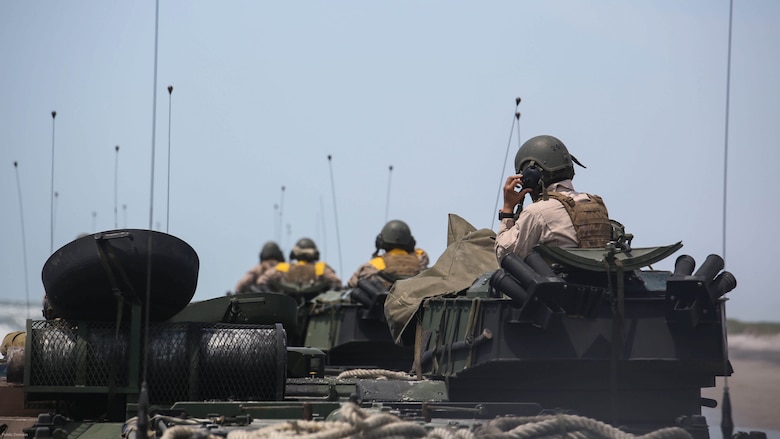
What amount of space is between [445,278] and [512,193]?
2.09 metres

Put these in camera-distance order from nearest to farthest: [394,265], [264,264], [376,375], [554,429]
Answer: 1. [554,429]
2. [376,375]
3. [394,265]
4. [264,264]

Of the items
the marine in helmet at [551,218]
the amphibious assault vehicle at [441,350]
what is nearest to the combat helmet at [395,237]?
the amphibious assault vehicle at [441,350]

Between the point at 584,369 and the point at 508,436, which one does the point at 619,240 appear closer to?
the point at 584,369

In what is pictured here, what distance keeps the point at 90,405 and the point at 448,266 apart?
11.4 ft

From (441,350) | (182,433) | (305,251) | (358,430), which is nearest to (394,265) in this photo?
(305,251)

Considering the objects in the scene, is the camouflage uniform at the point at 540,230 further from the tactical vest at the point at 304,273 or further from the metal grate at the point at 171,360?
the tactical vest at the point at 304,273

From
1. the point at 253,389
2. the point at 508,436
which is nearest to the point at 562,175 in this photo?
the point at 253,389

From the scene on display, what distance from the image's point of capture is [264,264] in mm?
34781

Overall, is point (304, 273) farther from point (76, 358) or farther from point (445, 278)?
point (76, 358)

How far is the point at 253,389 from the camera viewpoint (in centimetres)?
985

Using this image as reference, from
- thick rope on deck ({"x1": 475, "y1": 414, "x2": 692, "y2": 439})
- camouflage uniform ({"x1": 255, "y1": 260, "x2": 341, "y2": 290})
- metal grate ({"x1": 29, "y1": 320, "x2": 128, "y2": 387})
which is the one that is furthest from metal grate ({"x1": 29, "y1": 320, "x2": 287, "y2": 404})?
camouflage uniform ({"x1": 255, "y1": 260, "x2": 341, "y2": 290})

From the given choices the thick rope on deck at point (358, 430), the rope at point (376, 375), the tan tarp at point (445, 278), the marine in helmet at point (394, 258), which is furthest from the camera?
the marine in helmet at point (394, 258)

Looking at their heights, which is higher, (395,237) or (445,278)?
(395,237)

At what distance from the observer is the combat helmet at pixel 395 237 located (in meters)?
21.2
